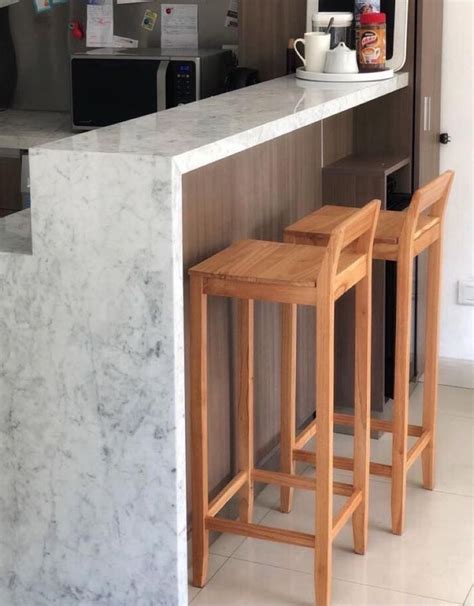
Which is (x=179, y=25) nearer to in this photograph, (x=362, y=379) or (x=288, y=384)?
(x=288, y=384)

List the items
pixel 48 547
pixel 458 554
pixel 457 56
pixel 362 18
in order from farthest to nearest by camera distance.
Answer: pixel 457 56 < pixel 362 18 < pixel 458 554 < pixel 48 547

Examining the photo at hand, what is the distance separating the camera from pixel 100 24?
14.8 feet

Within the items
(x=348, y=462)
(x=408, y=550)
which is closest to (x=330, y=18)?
(x=348, y=462)

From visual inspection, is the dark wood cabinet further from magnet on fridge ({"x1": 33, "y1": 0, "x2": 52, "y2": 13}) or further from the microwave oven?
magnet on fridge ({"x1": 33, "y1": 0, "x2": 52, "y2": 13})

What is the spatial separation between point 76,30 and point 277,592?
2610 millimetres

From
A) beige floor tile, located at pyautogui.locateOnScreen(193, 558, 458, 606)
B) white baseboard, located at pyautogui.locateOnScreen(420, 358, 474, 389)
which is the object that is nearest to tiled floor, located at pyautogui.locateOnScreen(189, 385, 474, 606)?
beige floor tile, located at pyautogui.locateOnScreen(193, 558, 458, 606)

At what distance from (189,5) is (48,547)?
254 cm

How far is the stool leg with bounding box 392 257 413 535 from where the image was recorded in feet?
9.81

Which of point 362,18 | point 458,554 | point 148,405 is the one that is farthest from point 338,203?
point 148,405

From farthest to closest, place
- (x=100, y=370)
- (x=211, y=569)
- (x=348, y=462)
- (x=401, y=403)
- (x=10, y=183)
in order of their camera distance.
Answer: (x=10, y=183) → (x=348, y=462) → (x=401, y=403) → (x=211, y=569) → (x=100, y=370)

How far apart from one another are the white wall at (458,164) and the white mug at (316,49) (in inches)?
27.9

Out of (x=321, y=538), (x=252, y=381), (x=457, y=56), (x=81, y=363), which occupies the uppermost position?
(x=457, y=56)

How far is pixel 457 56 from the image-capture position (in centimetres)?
386

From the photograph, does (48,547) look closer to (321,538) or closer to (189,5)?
(321,538)
